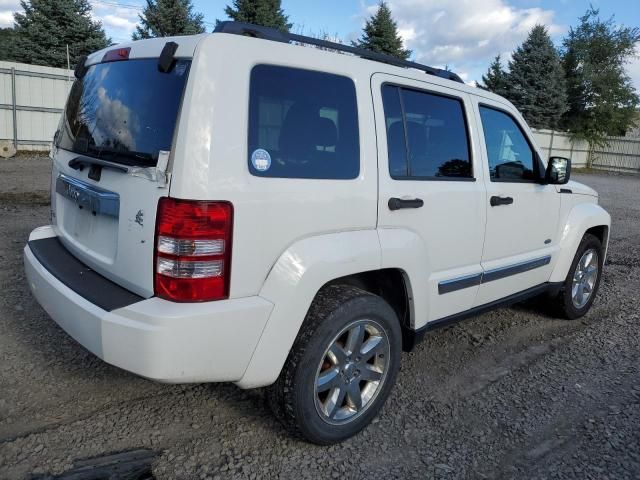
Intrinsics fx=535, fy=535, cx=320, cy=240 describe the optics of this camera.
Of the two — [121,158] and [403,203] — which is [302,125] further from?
[121,158]

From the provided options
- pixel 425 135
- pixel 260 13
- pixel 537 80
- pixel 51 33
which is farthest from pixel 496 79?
pixel 425 135

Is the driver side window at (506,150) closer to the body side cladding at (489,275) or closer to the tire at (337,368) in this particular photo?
the body side cladding at (489,275)

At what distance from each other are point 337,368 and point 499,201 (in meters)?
1.68

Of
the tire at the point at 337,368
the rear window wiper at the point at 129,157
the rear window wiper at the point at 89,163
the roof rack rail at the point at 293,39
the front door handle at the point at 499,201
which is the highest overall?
the roof rack rail at the point at 293,39

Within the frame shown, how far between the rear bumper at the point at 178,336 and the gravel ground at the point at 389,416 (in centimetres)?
58

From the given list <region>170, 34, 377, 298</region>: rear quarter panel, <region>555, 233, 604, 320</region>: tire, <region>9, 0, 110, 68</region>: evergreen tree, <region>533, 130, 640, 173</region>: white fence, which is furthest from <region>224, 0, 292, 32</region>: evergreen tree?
<region>170, 34, 377, 298</region>: rear quarter panel

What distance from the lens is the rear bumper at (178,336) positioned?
218 centimetres

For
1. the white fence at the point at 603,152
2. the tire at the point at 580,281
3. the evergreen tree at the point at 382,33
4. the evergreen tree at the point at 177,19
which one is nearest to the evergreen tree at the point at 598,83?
the white fence at the point at 603,152

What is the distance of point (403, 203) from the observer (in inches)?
114

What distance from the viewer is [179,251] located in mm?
2223

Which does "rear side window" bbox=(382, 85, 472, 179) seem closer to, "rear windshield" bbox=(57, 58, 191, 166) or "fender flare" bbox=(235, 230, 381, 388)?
"fender flare" bbox=(235, 230, 381, 388)

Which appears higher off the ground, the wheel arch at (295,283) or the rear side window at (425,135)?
the rear side window at (425,135)

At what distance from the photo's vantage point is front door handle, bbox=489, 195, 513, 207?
3.56 metres

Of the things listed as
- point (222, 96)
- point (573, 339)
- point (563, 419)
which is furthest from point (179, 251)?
point (573, 339)
